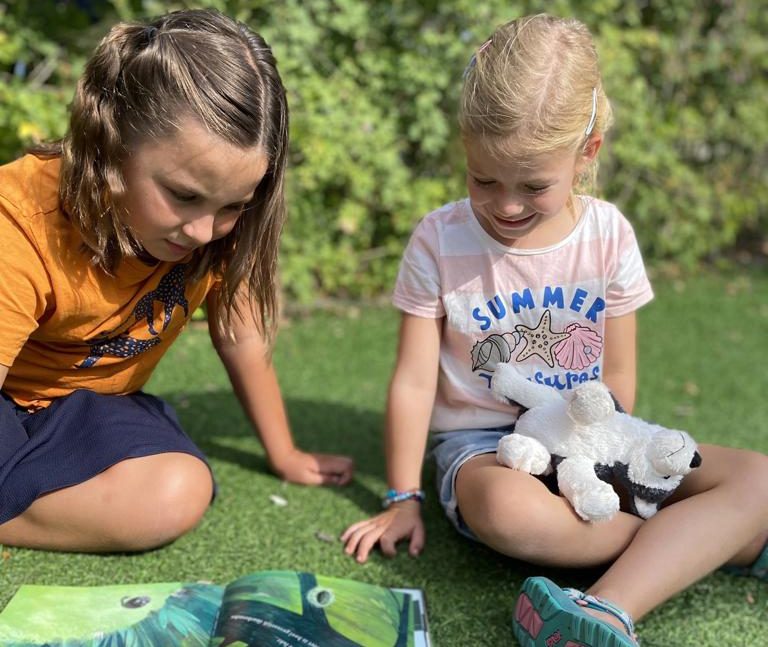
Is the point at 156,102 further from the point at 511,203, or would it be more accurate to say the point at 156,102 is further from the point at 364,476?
the point at 364,476

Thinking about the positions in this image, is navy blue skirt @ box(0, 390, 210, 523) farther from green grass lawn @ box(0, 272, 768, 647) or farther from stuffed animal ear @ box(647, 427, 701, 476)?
stuffed animal ear @ box(647, 427, 701, 476)

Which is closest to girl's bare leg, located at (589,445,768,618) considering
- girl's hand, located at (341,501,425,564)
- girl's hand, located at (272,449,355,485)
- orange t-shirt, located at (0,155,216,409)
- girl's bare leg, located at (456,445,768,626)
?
girl's bare leg, located at (456,445,768,626)

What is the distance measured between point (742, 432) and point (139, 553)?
1.83 meters

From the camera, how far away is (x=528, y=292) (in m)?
1.87

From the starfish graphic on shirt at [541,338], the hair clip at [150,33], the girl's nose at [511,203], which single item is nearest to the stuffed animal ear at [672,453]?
the starfish graphic on shirt at [541,338]

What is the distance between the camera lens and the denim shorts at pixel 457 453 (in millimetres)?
1832

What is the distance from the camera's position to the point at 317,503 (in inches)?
80.7

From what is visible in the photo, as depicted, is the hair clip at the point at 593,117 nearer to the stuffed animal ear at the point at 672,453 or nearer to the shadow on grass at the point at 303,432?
the stuffed animal ear at the point at 672,453

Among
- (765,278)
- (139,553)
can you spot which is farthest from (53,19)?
(765,278)

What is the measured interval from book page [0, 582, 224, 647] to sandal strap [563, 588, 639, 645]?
2.08ft

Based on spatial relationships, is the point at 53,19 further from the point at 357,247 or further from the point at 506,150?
the point at 506,150

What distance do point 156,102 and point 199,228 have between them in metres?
0.23

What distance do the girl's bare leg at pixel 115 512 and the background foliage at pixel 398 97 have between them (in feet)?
5.26

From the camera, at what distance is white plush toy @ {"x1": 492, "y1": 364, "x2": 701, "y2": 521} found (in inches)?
63.7
